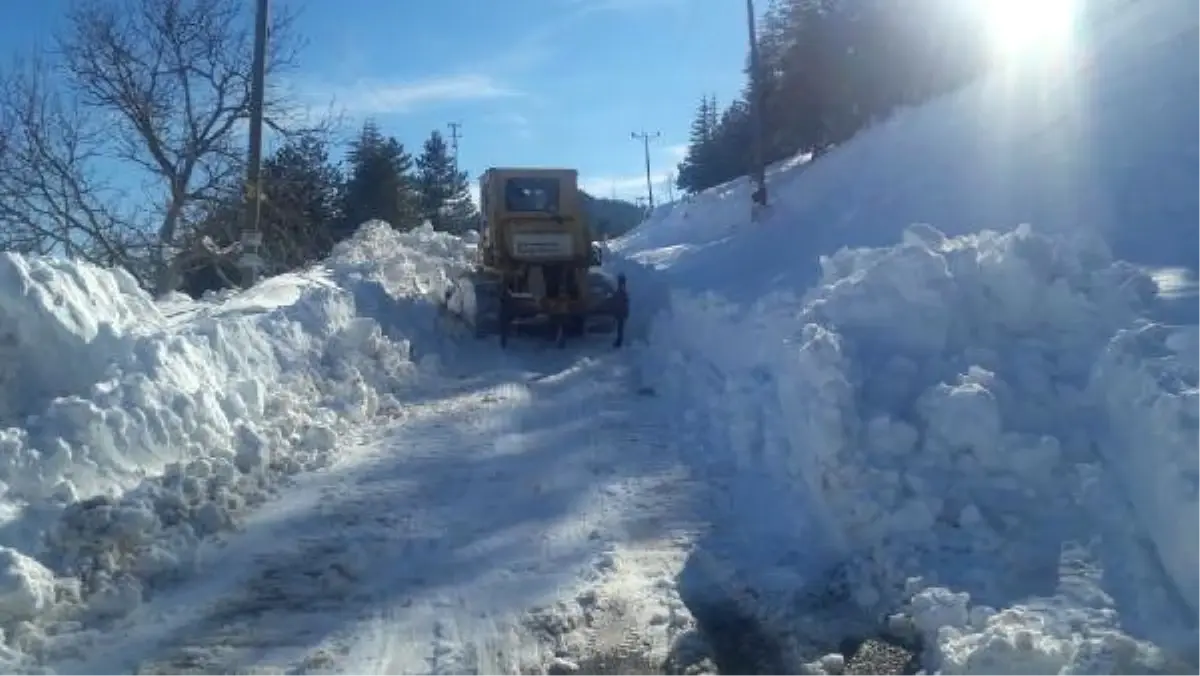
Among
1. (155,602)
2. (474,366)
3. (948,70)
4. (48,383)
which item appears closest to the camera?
(155,602)

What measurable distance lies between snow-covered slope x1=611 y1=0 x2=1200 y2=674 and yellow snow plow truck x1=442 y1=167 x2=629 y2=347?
3.01 m

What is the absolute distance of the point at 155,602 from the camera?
736 cm

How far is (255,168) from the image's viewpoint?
19.2 metres

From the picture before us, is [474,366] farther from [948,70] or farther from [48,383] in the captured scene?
[948,70]

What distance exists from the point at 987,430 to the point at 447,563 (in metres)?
3.72

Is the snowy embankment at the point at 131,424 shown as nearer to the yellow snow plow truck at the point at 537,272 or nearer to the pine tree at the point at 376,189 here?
the yellow snow plow truck at the point at 537,272

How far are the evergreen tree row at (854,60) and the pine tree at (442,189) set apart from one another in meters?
20.3

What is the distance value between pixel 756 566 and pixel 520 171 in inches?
561

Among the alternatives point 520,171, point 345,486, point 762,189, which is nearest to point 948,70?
point 762,189

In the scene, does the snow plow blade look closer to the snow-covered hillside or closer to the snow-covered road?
the snow-covered hillside

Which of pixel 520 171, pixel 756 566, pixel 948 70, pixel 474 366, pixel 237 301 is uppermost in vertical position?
pixel 948 70

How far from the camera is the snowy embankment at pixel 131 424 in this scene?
752 cm

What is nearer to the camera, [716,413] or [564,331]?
[716,413]

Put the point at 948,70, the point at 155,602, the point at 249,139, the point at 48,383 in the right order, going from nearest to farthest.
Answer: the point at 155,602 → the point at 48,383 → the point at 249,139 → the point at 948,70
